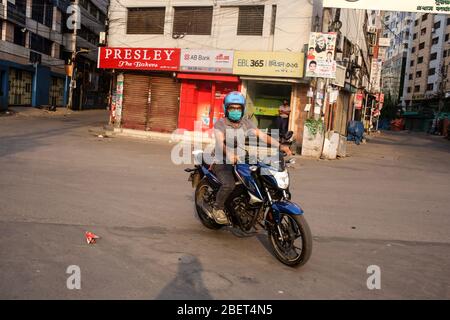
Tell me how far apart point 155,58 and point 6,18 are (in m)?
18.5

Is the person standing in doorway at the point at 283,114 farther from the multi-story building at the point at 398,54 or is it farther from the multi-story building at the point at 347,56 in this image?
the multi-story building at the point at 398,54

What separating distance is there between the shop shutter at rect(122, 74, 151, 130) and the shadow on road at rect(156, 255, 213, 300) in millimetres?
16478

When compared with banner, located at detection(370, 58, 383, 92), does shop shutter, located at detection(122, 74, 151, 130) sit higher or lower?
lower

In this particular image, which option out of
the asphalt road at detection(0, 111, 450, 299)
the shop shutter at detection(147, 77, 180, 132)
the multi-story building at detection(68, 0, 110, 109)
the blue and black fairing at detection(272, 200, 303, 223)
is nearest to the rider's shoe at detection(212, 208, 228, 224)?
the asphalt road at detection(0, 111, 450, 299)

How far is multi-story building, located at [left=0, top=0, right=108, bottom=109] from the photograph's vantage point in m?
32.6

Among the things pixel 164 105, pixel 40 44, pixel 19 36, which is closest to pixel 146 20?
pixel 164 105

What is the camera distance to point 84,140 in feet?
54.7

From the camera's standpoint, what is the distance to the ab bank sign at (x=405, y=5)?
49.7 ft

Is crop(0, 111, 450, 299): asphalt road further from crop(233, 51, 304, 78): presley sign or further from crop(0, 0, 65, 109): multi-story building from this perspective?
crop(0, 0, 65, 109): multi-story building

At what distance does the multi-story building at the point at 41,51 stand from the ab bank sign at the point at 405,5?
83.6 feet

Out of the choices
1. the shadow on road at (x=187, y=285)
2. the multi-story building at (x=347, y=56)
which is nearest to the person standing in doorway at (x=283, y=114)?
the multi-story building at (x=347, y=56)

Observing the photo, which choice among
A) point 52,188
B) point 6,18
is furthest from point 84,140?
point 6,18

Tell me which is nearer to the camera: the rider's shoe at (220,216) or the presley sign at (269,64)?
the rider's shoe at (220,216)

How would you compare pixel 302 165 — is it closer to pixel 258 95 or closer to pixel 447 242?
pixel 258 95
